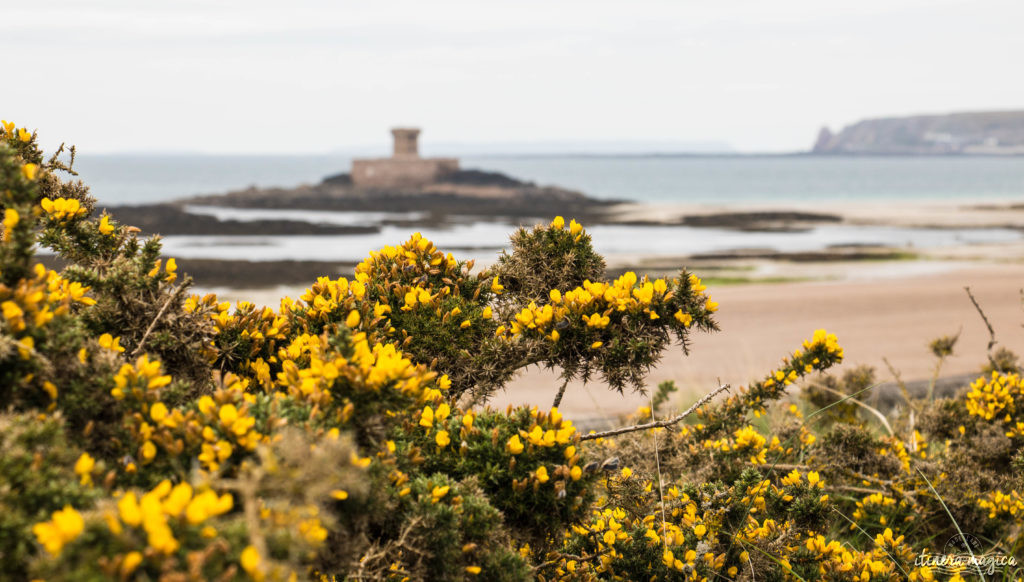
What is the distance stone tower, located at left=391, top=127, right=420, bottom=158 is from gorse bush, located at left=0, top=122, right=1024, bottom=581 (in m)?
59.9

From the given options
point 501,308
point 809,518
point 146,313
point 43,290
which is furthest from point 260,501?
point 809,518

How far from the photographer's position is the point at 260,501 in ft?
5.24

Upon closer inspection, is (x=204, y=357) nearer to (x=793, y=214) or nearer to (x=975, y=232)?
(x=975, y=232)

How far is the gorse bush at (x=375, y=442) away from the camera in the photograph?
1.47 meters

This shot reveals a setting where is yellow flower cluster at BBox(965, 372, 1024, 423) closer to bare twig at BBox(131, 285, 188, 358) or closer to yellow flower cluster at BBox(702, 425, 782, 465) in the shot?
yellow flower cluster at BBox(702, 425, 782, 465)

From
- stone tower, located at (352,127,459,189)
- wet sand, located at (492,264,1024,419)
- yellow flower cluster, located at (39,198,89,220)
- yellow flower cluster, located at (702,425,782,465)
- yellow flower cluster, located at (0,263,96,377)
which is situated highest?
stone tower, located at (352,127,459,189)

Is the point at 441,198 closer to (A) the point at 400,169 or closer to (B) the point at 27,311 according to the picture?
(A) the point at 400,169

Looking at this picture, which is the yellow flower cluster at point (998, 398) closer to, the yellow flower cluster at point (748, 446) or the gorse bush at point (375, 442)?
the gorse bush at point (375, 442)

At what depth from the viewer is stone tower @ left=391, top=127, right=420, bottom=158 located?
6228 cm

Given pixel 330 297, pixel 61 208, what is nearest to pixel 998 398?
pixel 330 297

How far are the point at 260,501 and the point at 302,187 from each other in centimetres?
6028

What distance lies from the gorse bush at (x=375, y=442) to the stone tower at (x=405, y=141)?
2358 inches

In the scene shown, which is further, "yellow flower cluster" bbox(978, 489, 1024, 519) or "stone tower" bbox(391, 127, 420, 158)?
"stone tower" bbox(391, 127, 420, 158)

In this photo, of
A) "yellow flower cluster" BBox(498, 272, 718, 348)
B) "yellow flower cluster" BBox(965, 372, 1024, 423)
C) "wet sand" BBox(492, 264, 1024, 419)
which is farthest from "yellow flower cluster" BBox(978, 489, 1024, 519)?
"wet sand" BBox(492, 264, 1024, 419)
